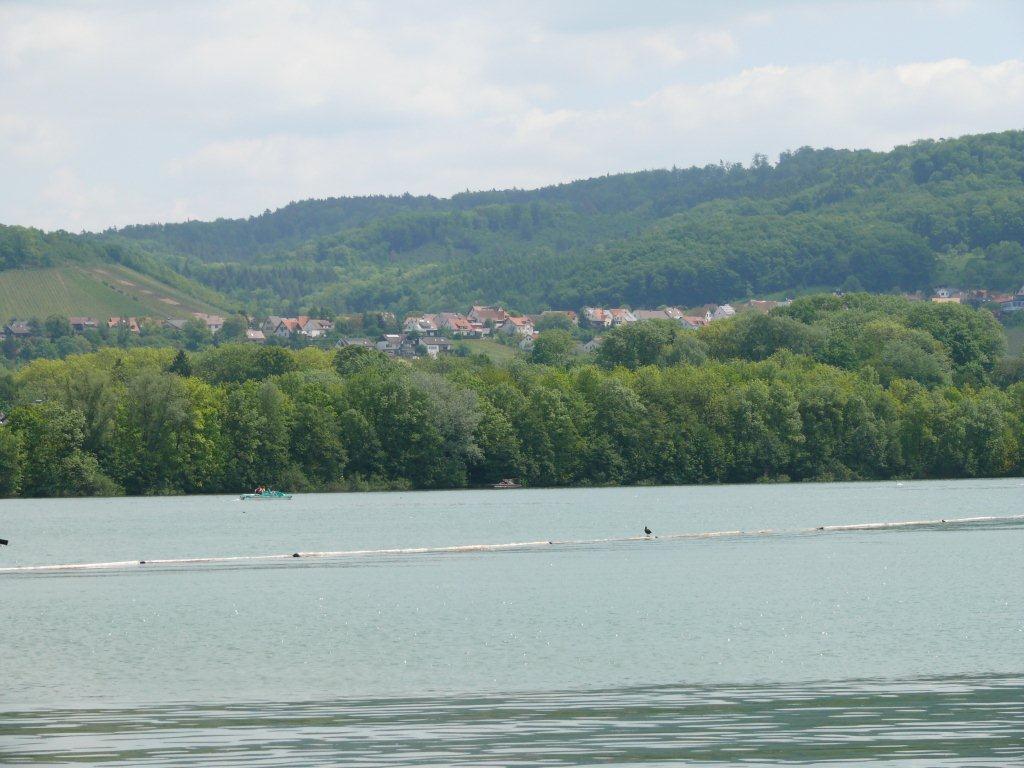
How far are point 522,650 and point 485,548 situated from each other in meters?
34.7

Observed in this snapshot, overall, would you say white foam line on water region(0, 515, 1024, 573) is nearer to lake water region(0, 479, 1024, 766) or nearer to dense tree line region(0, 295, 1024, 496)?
lake water region(0, 479, 1024, 766)

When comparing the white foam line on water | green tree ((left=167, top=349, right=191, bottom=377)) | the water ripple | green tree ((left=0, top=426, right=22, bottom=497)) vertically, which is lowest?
the white foam line on water

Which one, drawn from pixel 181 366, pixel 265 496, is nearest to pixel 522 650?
pixel 265 496

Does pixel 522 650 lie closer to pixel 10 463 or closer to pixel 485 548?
pixel 485 548

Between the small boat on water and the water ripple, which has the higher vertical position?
the water ripple

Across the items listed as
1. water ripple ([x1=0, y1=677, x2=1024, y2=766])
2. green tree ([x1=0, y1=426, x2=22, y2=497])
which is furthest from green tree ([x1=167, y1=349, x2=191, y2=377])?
water ripple ([x1=0, y1=677, x2=1024, y2=766])

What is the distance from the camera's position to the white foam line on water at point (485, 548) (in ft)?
224

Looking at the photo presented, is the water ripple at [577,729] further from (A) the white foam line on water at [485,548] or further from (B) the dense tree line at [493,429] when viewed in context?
(B) the dense tree line at [493,429]

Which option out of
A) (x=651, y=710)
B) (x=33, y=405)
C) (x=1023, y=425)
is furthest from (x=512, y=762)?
(x=1023, y=425)

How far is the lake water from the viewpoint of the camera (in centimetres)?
2778

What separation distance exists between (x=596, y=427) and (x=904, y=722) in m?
105

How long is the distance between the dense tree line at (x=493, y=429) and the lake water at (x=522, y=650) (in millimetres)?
35407

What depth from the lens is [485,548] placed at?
7525cm

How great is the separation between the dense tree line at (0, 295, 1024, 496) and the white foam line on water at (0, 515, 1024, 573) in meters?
43.7
